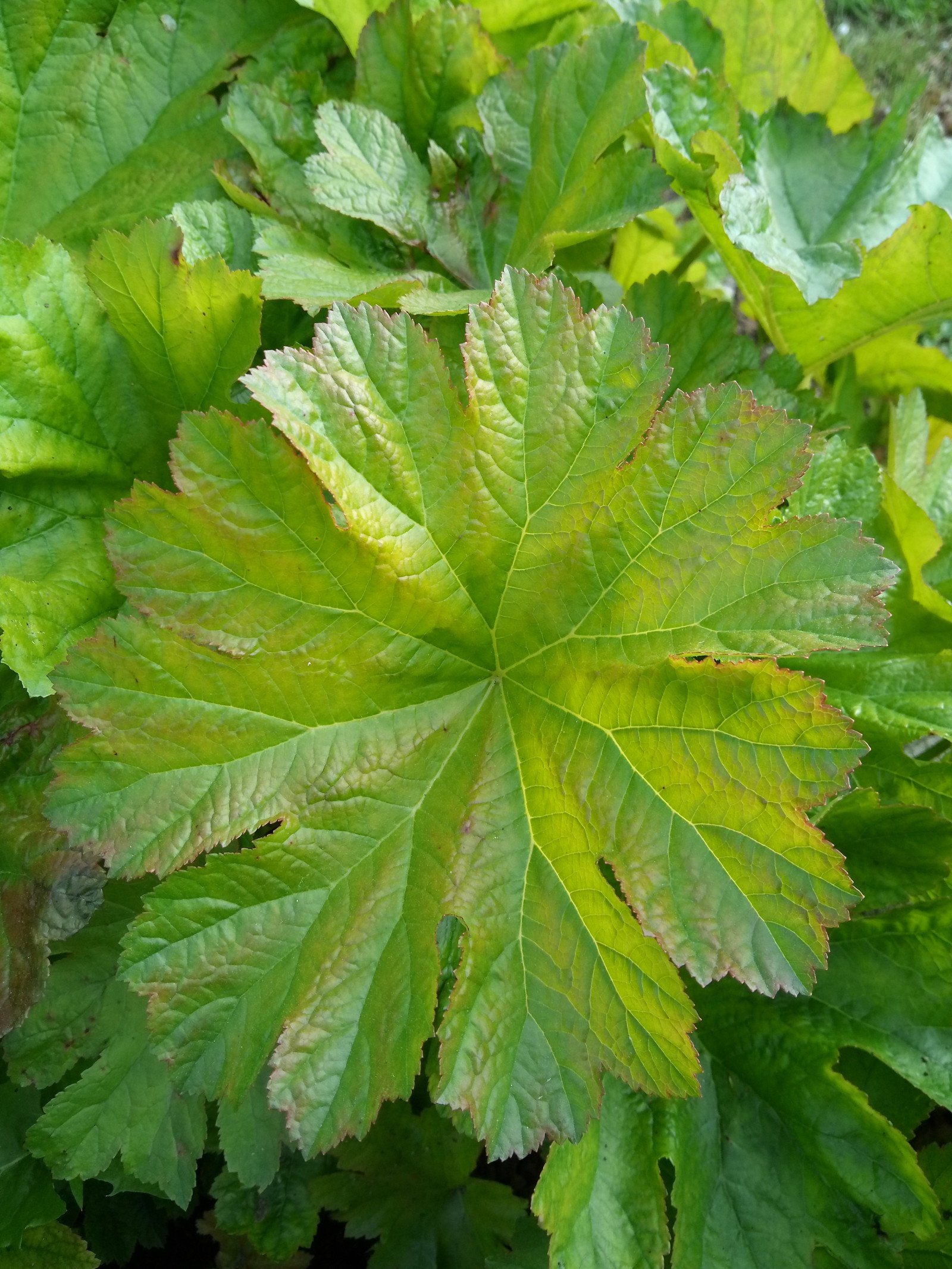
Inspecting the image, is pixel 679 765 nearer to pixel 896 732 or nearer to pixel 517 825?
pixel 517 825

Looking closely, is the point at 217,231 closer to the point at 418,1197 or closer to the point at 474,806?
the point at 474,806

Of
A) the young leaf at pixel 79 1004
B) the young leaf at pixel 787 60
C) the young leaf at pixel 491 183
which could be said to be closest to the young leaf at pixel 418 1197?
the young leaf at pixel 79 1004

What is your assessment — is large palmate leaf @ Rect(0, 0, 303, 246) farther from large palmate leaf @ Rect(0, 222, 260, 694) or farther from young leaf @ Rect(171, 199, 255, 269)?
large palmate leaf @ Rect(0, 222, 260, 694)

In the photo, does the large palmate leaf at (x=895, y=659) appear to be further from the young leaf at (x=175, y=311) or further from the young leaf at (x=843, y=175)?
the young leaf at (x=175, y=311)

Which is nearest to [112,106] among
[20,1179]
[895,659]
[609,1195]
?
[895,659]

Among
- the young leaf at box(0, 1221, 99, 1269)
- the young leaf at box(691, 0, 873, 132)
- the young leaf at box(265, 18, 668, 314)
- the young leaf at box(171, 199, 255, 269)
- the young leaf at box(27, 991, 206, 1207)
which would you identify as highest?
the young leaf at box(691, 0, 873, 132)

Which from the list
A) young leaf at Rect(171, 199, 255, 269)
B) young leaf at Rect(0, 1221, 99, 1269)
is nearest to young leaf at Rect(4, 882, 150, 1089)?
young leaf at Rect(0, 1221, 99, 1269)

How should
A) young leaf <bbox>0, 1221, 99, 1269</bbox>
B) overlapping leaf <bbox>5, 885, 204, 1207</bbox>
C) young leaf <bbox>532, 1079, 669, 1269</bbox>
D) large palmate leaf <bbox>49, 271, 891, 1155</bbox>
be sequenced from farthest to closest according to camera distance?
young leaf <bbox>0, 1221, 99, 1269</bbox>, overlapping leaf <bbox>5, 885, 204, 1207</bbox>, young leaf <bbox>532, 1079, 669, 1269</bbox>, large palmate leaf <bbox>49, 271, 891, 1155</bbox>
